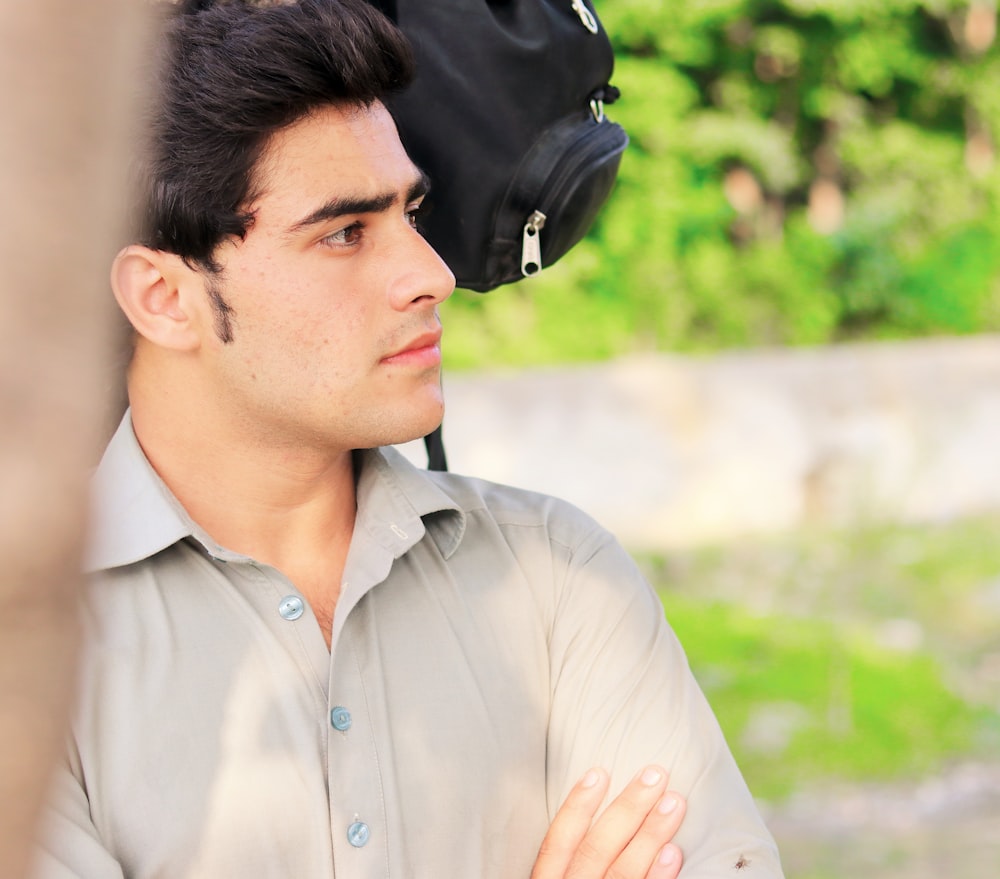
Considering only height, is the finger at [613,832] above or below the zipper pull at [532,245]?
below

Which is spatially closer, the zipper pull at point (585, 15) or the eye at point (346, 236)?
the eye at point (346, 236)

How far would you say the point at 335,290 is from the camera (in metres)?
1.82

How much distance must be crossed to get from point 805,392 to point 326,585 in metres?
7.07

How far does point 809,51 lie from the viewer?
13.9 meters

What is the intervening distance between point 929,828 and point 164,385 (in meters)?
3.65

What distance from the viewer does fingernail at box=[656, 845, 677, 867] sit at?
1702 millimetres

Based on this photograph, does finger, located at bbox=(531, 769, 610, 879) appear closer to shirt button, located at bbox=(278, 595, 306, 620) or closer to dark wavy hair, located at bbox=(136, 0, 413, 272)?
shirt button, located at bbox=(278, 595, 306, 620)

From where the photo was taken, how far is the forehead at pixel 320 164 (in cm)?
181

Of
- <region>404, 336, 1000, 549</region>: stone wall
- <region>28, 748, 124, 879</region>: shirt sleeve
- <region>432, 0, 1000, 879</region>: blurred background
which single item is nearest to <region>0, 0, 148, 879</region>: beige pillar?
<region>28, 748, 124, 879</region>: shirt sleeve

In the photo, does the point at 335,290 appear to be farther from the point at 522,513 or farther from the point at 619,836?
the point at 619,836

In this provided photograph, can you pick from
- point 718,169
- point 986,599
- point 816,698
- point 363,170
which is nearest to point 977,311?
point 718,169

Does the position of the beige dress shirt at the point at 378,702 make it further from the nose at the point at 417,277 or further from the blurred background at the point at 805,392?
the blurred background at the point at 805,392

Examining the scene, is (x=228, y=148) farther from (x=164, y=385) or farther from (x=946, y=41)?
(x=946, y=41)

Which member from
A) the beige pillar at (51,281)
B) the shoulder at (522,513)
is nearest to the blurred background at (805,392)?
the shoulder at (522,513)
